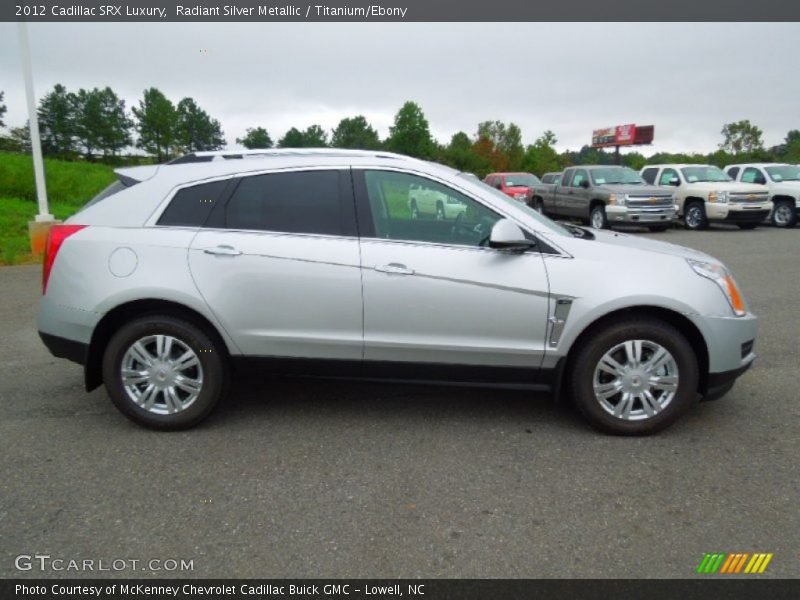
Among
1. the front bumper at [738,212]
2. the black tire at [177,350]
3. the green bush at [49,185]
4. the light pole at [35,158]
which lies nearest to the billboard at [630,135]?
the front bumper at [738,212]

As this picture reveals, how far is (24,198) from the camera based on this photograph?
21.7 m

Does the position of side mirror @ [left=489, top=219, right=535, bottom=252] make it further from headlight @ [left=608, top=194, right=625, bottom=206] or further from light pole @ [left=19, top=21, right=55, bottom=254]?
headlight @ [left=608, top=194, right=625, bottom=206]

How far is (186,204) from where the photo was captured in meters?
3.76

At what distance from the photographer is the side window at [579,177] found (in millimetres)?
17500

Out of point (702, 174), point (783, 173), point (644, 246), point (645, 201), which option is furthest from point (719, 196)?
point (644, 246)

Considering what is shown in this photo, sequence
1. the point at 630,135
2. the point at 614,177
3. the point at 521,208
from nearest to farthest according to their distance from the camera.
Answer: the point at 521,208 < the point at 614,177 < the point at 630,135

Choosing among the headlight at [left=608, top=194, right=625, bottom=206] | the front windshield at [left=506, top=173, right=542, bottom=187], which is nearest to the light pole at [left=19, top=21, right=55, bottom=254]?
the headlight at [left=608, top=194, right=625, bottom=206]

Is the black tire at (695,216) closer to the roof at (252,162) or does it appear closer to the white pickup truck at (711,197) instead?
the white pickup truck at (711,197)

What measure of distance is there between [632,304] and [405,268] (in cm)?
136

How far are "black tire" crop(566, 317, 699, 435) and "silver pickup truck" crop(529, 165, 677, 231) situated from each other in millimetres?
13395

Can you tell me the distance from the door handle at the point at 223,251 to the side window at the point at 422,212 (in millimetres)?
873

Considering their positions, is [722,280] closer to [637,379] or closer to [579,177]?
[637,379]

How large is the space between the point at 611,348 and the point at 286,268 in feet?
6.69

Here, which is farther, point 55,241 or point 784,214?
point 784,214
